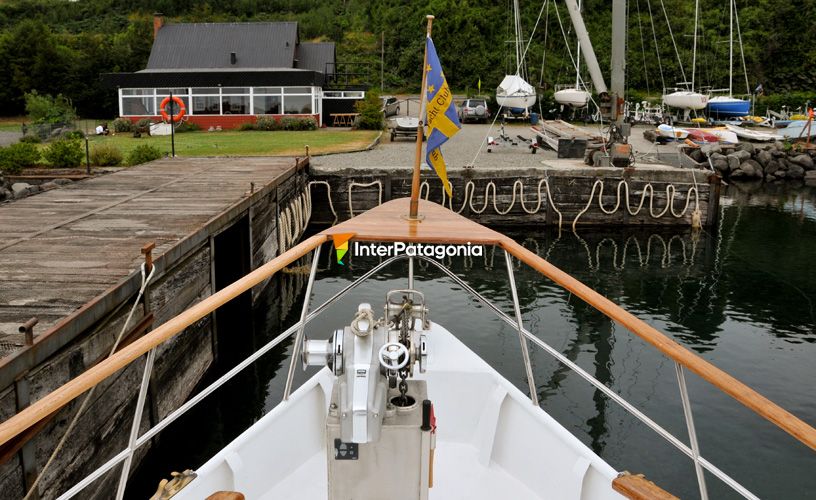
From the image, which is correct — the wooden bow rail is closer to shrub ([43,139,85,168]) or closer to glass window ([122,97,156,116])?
shrub ([43,139,85,168])

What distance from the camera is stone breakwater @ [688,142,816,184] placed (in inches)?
1355

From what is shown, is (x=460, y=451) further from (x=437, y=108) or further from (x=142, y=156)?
(x=142, y=156)

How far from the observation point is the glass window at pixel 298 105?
39.9m

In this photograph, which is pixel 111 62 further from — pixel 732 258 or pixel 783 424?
pixel 783 424

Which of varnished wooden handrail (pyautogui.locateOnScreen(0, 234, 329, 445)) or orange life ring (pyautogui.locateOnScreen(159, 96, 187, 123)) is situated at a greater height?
orange life ring (pyautogui.locateOnScreen(159, 96, 187, 123))

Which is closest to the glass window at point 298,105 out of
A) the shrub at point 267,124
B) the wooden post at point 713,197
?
the shrub at point 267,124

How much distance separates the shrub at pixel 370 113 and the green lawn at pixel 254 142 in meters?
0.95

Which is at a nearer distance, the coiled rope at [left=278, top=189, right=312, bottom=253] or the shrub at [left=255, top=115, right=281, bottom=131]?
the coiled rope at [left=278, top=189, right=312, bottom=253]

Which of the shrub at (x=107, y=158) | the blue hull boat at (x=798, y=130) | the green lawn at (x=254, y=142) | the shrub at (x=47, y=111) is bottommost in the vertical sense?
the shrub at (x=107, y=158)

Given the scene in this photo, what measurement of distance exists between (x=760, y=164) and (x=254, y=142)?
81.2 ft

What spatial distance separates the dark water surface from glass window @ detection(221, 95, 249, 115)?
23.4m

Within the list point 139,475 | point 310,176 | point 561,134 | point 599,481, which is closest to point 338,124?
point 561,134

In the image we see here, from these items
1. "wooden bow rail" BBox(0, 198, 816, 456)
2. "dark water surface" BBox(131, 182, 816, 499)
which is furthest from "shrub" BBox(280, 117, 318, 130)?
"wooden bow rail" BBox(0, 198, 816, 456)

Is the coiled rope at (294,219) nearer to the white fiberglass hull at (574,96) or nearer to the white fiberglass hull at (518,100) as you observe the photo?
the white fiberglass hull at (574,96)
